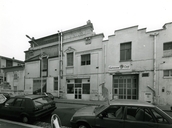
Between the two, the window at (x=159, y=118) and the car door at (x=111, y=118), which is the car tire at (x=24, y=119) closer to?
the car door at (x=111, y=118)

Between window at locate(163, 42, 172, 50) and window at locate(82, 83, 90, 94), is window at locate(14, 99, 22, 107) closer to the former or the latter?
window at locate(82, 83, 90, 94)

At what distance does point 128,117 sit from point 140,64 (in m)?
9.12

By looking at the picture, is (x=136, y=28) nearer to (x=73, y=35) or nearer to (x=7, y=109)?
(x=73, y=35)

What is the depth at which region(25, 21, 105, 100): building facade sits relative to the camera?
495 inches

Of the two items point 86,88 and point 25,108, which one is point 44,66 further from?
point 25,108

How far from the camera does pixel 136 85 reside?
1085 centimetres

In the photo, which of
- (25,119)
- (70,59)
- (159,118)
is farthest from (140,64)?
(25,119)

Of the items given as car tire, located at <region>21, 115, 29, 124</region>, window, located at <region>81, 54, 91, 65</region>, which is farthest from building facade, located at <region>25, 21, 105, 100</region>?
car tire, located at <region>21, 115, 29, 124</region>

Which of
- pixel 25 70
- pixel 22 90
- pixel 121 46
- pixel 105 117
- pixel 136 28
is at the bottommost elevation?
pixel 22 90

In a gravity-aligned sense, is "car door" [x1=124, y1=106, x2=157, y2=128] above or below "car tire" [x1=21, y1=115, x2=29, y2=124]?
above

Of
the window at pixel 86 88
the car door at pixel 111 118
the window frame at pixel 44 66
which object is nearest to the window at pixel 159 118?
the car door at pixel 111 118

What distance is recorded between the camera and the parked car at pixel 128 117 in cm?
285

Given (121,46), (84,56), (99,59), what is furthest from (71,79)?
(121,46)

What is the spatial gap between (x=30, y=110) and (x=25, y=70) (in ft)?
55.5
